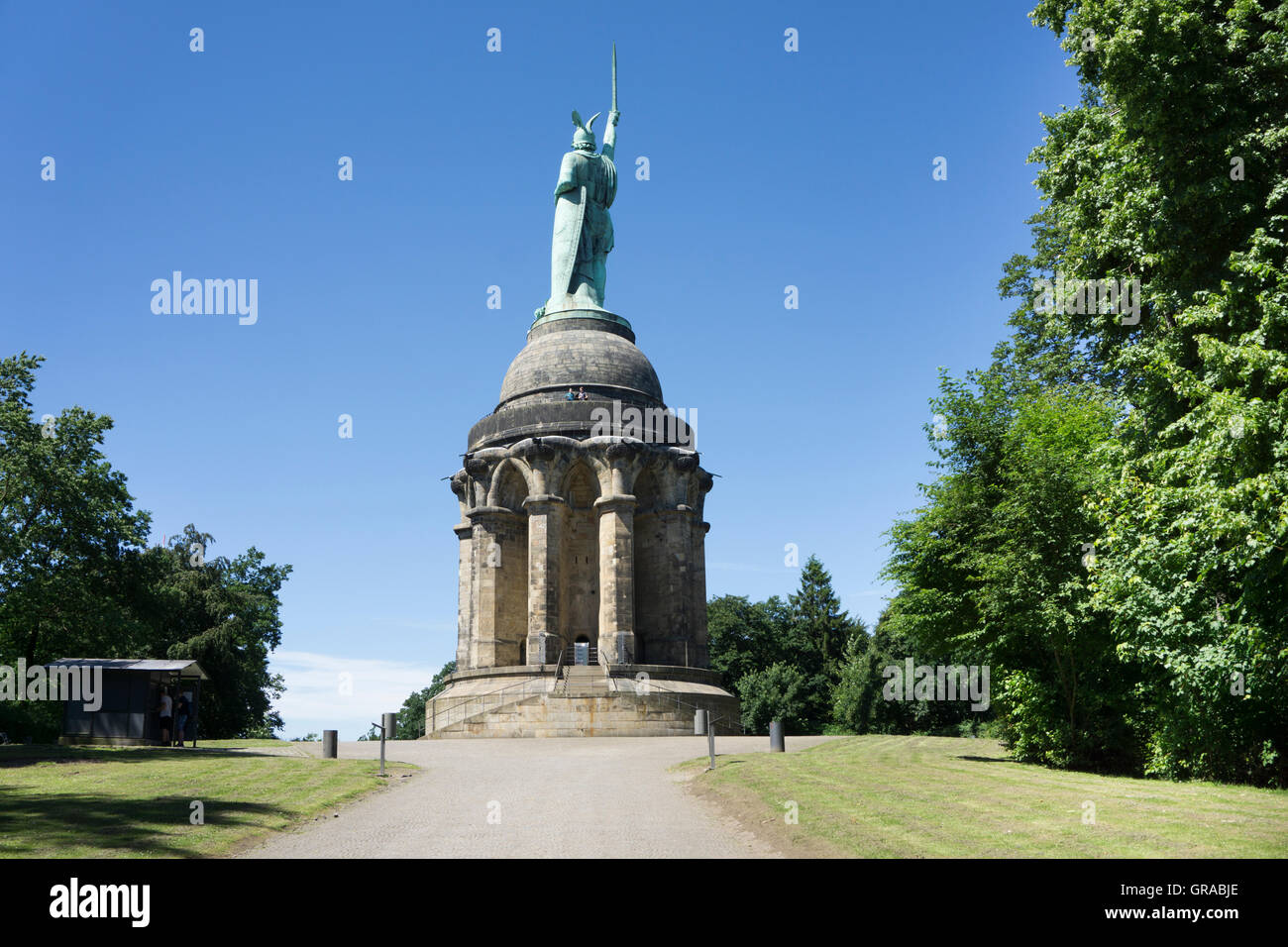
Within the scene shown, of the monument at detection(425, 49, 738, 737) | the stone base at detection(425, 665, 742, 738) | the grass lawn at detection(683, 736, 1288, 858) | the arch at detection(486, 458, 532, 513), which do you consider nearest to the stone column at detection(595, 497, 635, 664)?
the monument at detection(425, 49, 738, 737)

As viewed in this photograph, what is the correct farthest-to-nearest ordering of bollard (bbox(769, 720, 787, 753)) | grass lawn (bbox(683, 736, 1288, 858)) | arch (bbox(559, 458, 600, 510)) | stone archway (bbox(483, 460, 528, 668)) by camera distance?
stone archway (bbox(483, 460, 528, 668)) → arch (bbox(559, 458, 600, 510)) → bollard (bbox(769, 720, 787, 753)) → grass lawn (bbox(683, 736, 1288, 858))

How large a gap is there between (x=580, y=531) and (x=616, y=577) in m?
5.14

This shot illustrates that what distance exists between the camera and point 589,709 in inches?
1432

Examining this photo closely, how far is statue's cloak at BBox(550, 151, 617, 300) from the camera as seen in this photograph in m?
54.8

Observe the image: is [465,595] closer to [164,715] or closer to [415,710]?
[164,715]

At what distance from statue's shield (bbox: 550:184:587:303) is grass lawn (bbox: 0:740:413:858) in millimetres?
34623

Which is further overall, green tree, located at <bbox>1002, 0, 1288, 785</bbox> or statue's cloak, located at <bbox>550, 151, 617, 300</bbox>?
statue's cloak, located at <bbox>550, 151, 617, 300</bbox>

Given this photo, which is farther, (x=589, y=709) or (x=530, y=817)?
(x=589, y=709)

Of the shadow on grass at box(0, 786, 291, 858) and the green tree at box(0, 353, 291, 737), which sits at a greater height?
the green tree at box(0, 353, 291, 737)

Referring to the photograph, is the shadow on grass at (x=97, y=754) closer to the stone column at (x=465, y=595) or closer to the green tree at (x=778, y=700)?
the stone column at (x=465, y=595)

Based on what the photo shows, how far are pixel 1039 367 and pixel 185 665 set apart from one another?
1180 inches

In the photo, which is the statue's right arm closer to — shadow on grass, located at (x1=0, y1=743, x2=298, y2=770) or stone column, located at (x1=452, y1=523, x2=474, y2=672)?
stone column, located at (x1=452, y1=523, x2=474, y2=672)

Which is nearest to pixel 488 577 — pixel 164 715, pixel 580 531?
pixel 580 531
